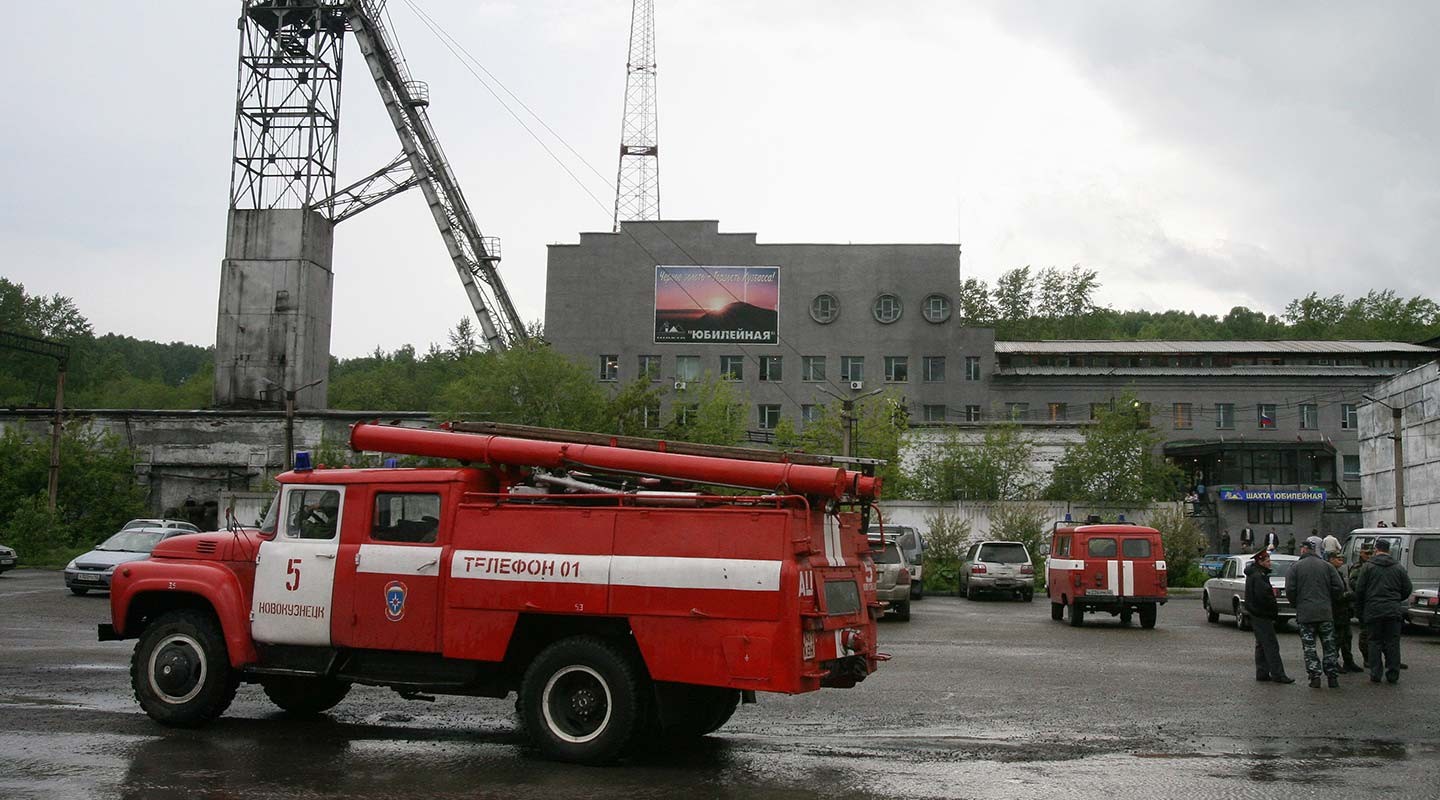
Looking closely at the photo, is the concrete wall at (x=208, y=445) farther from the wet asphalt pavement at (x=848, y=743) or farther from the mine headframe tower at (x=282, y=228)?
the wet asphalt pavement at (x=848, y=743)

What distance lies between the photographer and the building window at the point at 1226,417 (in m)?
77.2

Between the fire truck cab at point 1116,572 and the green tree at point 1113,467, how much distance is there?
3342 cm

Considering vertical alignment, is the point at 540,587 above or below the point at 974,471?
below

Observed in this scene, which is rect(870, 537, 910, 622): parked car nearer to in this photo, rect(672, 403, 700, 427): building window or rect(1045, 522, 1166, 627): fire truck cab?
rect(1045, 522, 1166, 627): fire truck cab

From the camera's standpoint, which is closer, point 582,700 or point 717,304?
point 582,700

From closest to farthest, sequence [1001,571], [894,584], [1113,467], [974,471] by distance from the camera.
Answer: [894,584], [1001,571], [974,471], [1113,467]

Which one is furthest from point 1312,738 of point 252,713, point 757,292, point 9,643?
point 757,292

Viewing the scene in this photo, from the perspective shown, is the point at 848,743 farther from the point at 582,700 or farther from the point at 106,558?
the point at 106,558

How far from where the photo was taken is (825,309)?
2958 inches

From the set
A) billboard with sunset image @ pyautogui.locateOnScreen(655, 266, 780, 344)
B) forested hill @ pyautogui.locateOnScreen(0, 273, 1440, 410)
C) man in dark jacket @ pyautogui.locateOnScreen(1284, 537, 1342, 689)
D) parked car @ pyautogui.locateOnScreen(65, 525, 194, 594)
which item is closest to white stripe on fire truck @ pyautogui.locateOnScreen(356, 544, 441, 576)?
man in dark jacket @ pyautogui.locateOnScreen(1284, 537, 1342, 689)

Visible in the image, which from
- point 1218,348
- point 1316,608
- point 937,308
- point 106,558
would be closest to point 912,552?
point 106,558

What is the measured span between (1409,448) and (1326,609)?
4011 cm

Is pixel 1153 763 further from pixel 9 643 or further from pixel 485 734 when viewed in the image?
pixel 9 643

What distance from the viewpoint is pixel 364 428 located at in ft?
36.9
